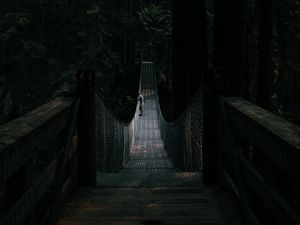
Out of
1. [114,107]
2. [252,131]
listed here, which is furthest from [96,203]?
[114,107]

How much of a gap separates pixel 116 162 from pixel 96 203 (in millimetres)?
4867

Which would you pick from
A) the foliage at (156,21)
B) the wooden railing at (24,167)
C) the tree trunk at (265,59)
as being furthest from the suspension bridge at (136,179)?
the foliage at (156,21)

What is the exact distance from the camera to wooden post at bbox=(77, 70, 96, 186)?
4.88m

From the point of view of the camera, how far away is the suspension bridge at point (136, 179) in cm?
249

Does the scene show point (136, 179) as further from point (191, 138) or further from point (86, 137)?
point (191, 138)

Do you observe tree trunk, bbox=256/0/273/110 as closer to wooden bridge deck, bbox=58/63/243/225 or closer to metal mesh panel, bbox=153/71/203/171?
metal mesh panel, bbox=153/71/203/171

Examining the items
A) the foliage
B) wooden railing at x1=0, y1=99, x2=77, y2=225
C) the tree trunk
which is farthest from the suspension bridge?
the foliage

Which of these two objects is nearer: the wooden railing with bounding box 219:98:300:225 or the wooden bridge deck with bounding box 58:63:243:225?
the wooden railing with bounding box 219:98:300:225

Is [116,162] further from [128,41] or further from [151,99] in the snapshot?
[128,41]

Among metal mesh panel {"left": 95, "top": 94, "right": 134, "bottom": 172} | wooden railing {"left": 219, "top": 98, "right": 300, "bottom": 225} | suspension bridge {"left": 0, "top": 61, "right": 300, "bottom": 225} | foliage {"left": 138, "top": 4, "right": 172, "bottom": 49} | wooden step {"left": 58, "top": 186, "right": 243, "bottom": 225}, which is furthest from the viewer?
foliage {"left": 138, "top": 4, "right": 172, "bottom": 49}

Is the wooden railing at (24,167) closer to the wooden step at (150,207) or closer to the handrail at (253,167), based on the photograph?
the wooden step at (150,207)

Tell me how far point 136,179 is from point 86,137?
3.39 ft

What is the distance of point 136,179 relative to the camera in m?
5.71

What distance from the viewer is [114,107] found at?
27.2m
